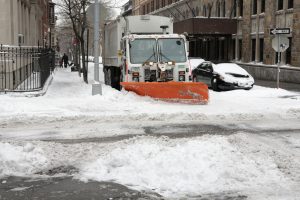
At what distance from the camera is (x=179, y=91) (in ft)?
48.4

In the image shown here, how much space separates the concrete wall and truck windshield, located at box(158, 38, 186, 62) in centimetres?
1467

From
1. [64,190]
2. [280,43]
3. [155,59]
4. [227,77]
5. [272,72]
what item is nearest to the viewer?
[64,190]

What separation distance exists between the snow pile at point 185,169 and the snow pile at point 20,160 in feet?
2.53

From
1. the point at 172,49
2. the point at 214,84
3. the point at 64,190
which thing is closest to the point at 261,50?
the point at 214,84

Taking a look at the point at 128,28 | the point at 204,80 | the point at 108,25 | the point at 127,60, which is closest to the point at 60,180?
the point at 127,60

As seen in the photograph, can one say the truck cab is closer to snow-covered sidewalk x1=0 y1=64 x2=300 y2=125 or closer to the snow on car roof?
snow-covered sidewalk x1=0 y1=64 x2=300 y2=125

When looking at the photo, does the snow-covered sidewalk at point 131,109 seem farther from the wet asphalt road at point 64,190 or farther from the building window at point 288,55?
the building window at point 288,55

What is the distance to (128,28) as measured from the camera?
19266 mm

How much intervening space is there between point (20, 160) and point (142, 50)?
1048 centimetres

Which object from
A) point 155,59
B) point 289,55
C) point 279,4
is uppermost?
point 279,4

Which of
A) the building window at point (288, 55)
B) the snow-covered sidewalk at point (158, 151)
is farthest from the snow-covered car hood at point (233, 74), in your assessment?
the building window at point (288, 55)

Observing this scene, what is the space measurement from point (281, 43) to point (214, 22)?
58.1ft

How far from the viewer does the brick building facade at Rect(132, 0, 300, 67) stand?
31.6 meters

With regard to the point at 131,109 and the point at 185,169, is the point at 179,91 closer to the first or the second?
the point at 131,109
